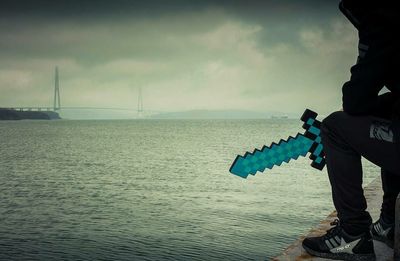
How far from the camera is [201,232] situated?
47.1ft

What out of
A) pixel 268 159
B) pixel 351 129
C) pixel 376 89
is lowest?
pixel 268 159

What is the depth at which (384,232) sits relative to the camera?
3633 mm

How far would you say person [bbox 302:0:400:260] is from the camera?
2.83 meters

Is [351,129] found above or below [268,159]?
above

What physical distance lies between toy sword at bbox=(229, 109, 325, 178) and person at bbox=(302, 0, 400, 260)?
957 millimetres

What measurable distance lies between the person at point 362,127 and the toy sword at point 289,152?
3.14 ft

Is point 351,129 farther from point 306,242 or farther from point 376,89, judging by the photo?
point 306,242

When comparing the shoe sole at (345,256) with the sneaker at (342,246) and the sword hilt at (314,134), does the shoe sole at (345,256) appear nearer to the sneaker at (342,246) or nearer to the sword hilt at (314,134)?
the sneaker at (342,246)

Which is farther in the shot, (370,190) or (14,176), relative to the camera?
(14,176)

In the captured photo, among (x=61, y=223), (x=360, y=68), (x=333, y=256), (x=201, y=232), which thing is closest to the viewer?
(x=360, y=68)

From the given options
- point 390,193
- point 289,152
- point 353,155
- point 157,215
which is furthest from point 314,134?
point 157,215

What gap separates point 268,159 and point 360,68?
6.28 feet

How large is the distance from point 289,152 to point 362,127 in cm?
161

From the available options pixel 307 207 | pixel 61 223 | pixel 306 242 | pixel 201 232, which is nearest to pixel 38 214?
pixel 61 223
